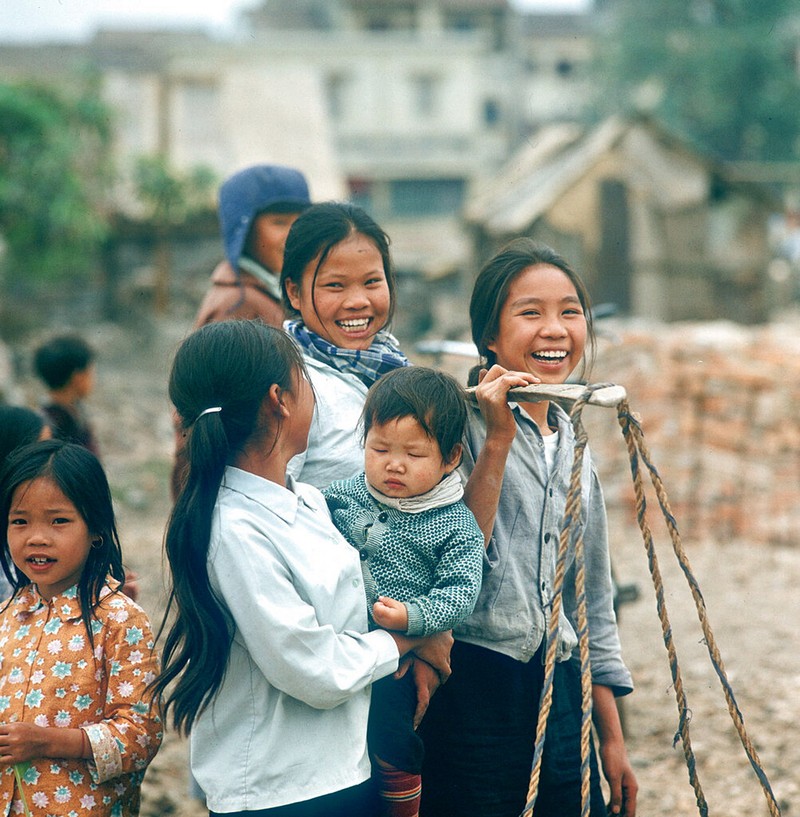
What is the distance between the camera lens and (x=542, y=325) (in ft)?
7.14

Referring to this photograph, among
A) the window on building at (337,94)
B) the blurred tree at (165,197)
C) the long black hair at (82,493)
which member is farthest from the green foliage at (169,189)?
the long black hair at (82,493)

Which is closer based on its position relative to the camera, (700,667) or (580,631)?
(580,631)

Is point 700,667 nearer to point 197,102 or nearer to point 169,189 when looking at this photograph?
point 169,189

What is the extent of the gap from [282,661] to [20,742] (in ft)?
1.89

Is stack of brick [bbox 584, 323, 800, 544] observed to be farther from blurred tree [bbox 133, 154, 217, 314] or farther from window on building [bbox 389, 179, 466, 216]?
window on building [bbox 389, 179, 466, 216]

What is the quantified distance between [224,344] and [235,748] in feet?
2.28

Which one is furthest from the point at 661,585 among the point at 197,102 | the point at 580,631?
the point at 197,102

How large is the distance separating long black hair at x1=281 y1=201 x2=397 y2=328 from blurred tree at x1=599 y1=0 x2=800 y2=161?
25.5m

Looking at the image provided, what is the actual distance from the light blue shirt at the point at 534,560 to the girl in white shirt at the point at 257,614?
27 centimetres

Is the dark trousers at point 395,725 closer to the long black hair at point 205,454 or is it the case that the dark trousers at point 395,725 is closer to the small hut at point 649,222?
the long black hair at point 205,454

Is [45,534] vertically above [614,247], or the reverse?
[614,247]

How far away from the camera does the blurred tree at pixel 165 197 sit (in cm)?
1705

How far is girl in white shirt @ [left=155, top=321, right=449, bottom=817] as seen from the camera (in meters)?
1.77

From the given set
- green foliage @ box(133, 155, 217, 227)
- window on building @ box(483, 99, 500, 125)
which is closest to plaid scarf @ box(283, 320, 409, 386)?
green foliage @ box(133, 155, 217, 227)
